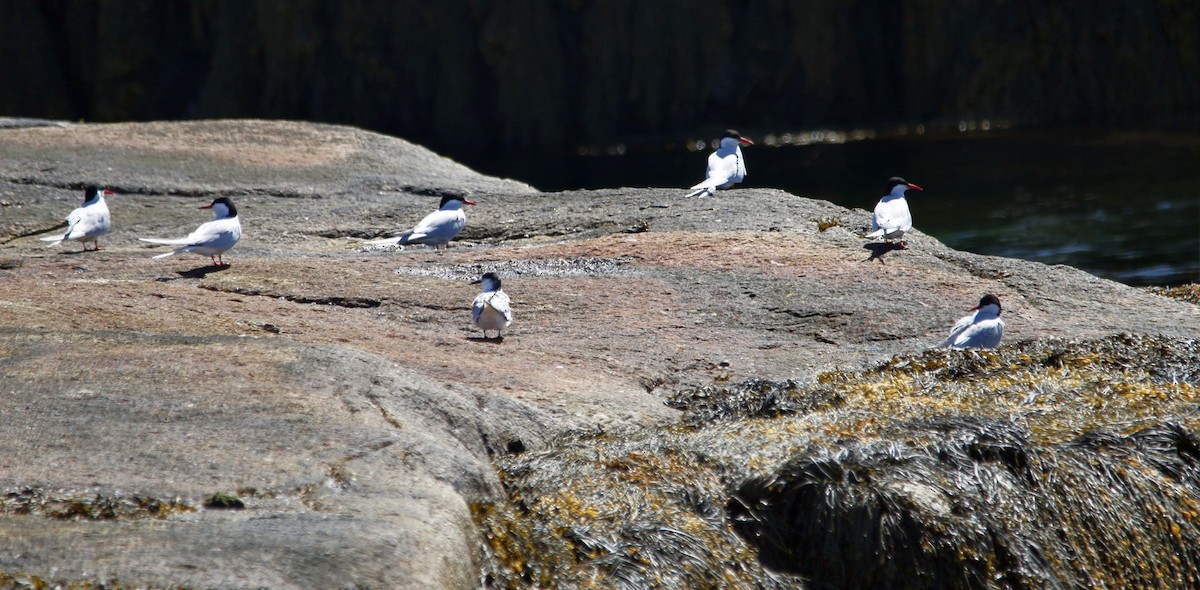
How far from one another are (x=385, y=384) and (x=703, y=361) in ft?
7.21

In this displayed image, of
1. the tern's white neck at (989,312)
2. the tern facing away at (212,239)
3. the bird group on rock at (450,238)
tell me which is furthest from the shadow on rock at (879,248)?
the tern facing away at (212,239)

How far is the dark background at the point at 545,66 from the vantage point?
38688 millimetres

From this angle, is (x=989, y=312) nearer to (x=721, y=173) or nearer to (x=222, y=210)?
(x=721, y=173)

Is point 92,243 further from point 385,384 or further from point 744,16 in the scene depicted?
point 744,16

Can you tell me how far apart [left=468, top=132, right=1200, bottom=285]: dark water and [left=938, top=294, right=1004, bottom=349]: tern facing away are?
9503 mm

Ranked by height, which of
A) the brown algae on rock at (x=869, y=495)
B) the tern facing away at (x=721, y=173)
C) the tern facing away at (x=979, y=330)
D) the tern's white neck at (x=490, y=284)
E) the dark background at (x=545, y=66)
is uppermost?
the dark background at (x=545, y=66)

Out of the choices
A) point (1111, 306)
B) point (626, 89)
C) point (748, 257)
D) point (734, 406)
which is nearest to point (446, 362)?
point (734, 406)

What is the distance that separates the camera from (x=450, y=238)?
408 inches

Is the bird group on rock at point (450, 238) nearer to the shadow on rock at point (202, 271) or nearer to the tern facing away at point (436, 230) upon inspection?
the tern facing away at point (436, 230)

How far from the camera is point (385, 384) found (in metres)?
6.25

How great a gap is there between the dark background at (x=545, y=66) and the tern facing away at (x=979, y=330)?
3111 centimetres

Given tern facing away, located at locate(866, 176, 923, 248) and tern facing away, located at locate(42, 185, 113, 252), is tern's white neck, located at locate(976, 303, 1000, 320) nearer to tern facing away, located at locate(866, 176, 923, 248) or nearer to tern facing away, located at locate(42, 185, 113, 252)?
tern facing away, located at locate(866, 176, 923, 248)

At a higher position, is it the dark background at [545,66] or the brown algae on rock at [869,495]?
the dark background at [545,66]

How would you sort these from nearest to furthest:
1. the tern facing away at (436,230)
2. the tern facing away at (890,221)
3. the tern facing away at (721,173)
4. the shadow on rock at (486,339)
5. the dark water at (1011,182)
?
the shadow on rock at (486,339)
the tern facing away at (890,221)
the tern facing away at (436,230)
the tern facing away at (721,173)
the dark water at (1011,182)
